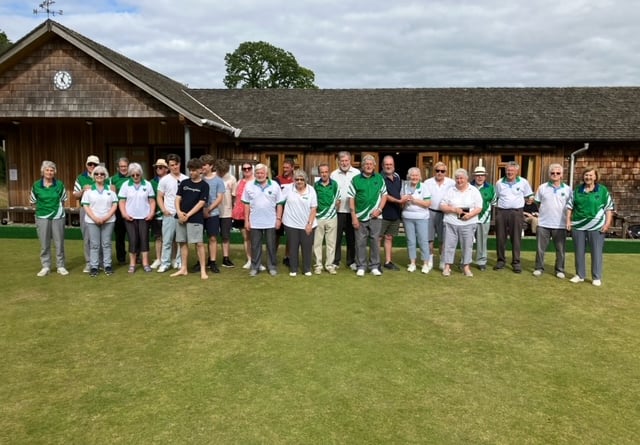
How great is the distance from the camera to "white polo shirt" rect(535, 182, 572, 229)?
6.61 meters

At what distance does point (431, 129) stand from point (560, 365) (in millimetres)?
10590

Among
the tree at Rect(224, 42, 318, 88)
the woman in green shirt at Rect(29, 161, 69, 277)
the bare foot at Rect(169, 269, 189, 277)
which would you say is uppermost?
the tree at Rect(224, 42, 318, 88)

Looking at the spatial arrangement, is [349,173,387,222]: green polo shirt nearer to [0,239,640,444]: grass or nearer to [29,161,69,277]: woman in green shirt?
[0,239,640,444]: grass

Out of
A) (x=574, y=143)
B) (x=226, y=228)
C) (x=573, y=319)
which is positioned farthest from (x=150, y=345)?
(x=574, y=143)

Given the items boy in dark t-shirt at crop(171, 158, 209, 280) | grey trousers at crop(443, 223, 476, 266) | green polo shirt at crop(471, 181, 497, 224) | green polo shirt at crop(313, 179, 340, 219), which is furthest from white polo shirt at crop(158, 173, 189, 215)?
green polo shirt at crop(471, 181, 497, 224)

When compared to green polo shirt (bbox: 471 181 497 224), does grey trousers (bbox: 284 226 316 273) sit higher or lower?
lower

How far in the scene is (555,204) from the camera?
662cm

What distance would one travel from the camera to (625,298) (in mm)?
5660

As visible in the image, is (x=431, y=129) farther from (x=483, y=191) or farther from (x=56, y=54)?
(x=56, y=54)

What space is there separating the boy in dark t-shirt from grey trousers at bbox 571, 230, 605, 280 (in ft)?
A: 16.1

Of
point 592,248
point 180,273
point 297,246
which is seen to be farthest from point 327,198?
point 592,248

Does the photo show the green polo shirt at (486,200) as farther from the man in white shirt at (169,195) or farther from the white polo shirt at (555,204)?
the man in white shirt at (169,195)

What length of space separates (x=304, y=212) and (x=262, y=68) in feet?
141

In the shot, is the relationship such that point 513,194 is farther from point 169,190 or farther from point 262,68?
point 262,68
